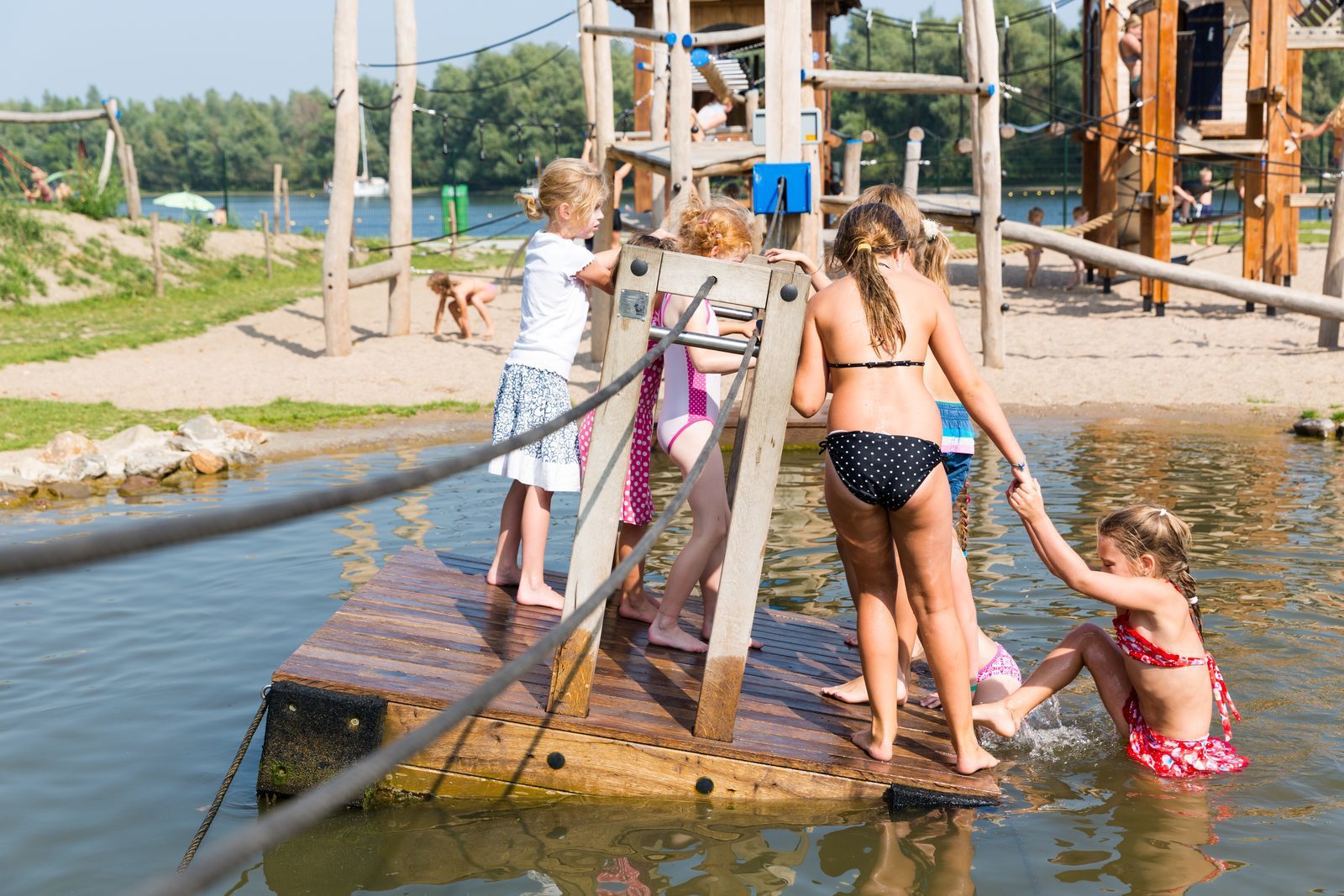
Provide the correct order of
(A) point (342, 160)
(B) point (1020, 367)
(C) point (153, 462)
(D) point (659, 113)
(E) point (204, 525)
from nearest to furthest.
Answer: (E) point (204, 525)
(C) point (153, 462)
(D) point (659, 113)
(B) point (1020, 367)
(A) point (342, 160)

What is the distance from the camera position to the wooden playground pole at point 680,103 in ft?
34.9

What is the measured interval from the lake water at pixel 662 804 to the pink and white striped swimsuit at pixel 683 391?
1.34 metres

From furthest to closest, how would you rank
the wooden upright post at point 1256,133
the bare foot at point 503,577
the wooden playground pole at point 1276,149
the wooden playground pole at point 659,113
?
the wooden upright post at point 1256,133
the wooden playground pole at point 1276,149
the wooden playground pole at point 659,113
the bare foot at point 503,577

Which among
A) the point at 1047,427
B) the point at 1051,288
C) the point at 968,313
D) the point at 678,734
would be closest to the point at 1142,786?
the point at 678,734

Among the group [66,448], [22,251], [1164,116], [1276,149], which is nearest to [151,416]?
[66,448]

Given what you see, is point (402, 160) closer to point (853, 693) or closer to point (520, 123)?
point (853, 693)

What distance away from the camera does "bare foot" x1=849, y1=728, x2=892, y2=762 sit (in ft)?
12.9

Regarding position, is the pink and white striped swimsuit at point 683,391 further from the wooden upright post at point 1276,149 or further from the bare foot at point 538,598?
the wooden upright post at point 1276,149

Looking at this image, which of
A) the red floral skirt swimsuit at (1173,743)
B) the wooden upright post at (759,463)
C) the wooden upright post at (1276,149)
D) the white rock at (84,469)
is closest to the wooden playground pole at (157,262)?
the white rock at (84,469)

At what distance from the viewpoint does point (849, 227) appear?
150 inches

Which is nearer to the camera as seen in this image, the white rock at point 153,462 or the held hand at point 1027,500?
the held hand at point 1027,500

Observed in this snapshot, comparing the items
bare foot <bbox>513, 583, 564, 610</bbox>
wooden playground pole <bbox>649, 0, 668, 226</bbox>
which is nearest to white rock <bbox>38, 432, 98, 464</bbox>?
wooden playground pole <bbox>649, 0, 668, 226</bbox>

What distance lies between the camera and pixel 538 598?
16.2 feet

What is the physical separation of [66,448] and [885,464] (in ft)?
25.4
